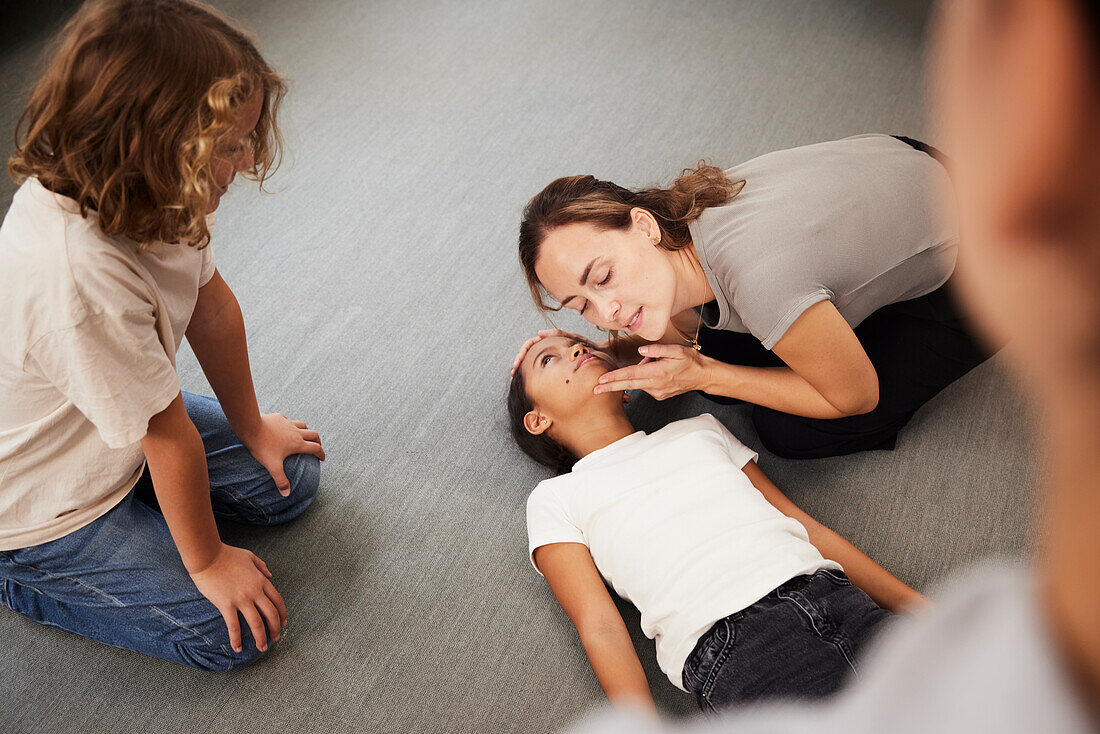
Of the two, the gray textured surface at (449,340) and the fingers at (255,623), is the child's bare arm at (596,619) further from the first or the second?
the fingers at (255,623)

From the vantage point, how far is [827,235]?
1152 millimetres

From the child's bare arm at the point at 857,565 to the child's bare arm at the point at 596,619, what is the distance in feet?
1.13

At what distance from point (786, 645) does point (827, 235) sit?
1.96 feet

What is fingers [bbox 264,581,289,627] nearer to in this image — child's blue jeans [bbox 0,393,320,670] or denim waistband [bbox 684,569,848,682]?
child's blue jeans [bbox 0,393,320,670]

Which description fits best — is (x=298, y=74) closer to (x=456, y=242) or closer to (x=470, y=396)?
(x=456, y=242)

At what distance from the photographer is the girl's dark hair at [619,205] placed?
1249mm

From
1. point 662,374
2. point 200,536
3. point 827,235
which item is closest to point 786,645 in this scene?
point 662,374

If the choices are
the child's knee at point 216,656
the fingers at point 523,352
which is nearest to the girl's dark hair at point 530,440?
the fingers at point 523,352

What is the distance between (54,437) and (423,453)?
2.10ft

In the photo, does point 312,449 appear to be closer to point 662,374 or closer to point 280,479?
point 280,479

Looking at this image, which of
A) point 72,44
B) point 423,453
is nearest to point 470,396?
point 423,453

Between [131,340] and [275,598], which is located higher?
[131,340]

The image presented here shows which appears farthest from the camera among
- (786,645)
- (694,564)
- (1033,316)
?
(694,564)

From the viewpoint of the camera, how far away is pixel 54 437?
1046mm
